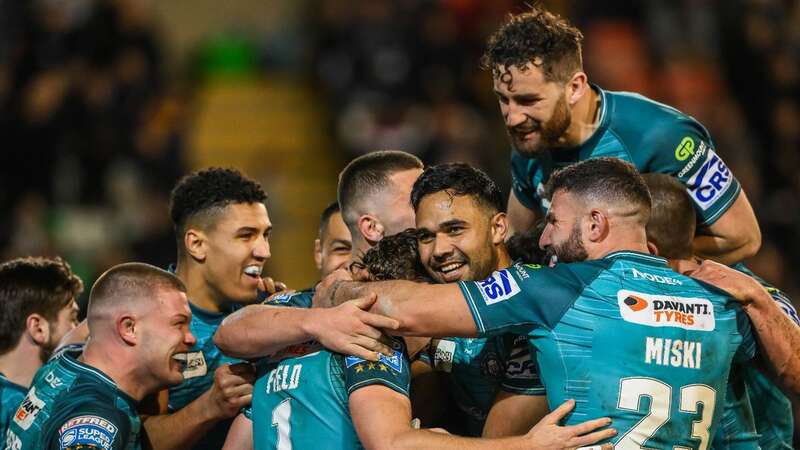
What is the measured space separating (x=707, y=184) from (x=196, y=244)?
278 cm

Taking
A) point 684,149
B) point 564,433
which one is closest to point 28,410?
point 564,433

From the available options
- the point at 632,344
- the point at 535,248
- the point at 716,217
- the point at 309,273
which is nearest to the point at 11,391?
the point at 535,248

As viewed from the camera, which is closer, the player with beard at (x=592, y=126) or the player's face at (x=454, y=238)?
the player's face at (x=454, y=238)

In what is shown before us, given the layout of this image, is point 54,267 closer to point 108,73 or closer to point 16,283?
point 16,283

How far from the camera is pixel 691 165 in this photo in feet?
19.8

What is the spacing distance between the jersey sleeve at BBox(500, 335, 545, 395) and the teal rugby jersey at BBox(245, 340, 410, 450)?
0.46 metres

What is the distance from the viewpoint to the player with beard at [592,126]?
6.01m

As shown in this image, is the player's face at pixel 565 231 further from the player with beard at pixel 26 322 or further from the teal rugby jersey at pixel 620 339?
the player with beard at pixel 26 322

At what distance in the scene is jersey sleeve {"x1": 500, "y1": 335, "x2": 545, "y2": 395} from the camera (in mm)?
5047

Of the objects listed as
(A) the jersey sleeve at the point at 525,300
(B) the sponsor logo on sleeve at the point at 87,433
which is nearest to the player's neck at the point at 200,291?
(B) the sponsor logo on sleeve at the point at 87,433

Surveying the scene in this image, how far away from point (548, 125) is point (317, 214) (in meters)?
9.44

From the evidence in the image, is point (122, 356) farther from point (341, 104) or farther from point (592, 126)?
point (341, 104)

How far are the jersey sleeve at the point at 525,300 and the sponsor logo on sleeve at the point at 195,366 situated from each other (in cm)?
203

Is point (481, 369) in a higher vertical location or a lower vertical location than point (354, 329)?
lower
